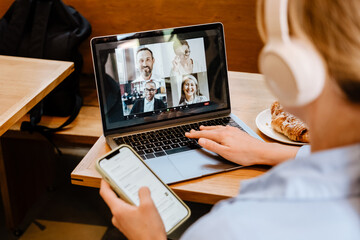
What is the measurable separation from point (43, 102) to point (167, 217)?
104 centimetres

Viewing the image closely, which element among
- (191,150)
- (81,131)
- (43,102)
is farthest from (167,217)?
(43,102)

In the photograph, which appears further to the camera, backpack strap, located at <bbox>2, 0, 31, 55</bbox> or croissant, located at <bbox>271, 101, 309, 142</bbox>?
backpack strap, located at <bbox>2, 0, 31, 55</bbox>

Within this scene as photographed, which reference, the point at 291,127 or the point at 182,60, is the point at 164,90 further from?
the point at 291,127

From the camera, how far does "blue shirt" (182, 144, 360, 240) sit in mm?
433

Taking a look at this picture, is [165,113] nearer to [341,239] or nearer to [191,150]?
[191,150]

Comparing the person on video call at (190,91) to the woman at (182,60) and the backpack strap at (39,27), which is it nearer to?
the woman at (182,60)

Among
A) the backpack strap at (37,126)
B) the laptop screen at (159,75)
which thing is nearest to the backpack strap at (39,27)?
the backpack strap at (37,126)

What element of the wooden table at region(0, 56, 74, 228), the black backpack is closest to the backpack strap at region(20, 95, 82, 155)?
the black backpack

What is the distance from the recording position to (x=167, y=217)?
0.85 m

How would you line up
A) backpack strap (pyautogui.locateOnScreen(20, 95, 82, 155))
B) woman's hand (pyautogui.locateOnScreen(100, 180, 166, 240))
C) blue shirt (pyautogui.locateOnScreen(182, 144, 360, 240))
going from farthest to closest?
backpack strap (pyautogui.locateOnScreen(20, 95, 82, 155))
woman's hand (pyautogui.locateOnScreen(100, 180, 166, 240))
blue shirt (pyautogui.locateOnScreen(182, 144, 360, 240))

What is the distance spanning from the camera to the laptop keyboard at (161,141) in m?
1.06

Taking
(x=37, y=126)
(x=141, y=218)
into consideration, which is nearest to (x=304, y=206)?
(x=141, y=218)

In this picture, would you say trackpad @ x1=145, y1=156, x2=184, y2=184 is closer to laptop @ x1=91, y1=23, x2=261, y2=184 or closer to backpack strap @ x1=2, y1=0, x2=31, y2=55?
laptop @ x1=91, y1=23, x2=261, y2=184

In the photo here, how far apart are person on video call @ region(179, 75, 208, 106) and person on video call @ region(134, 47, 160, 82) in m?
0.08
